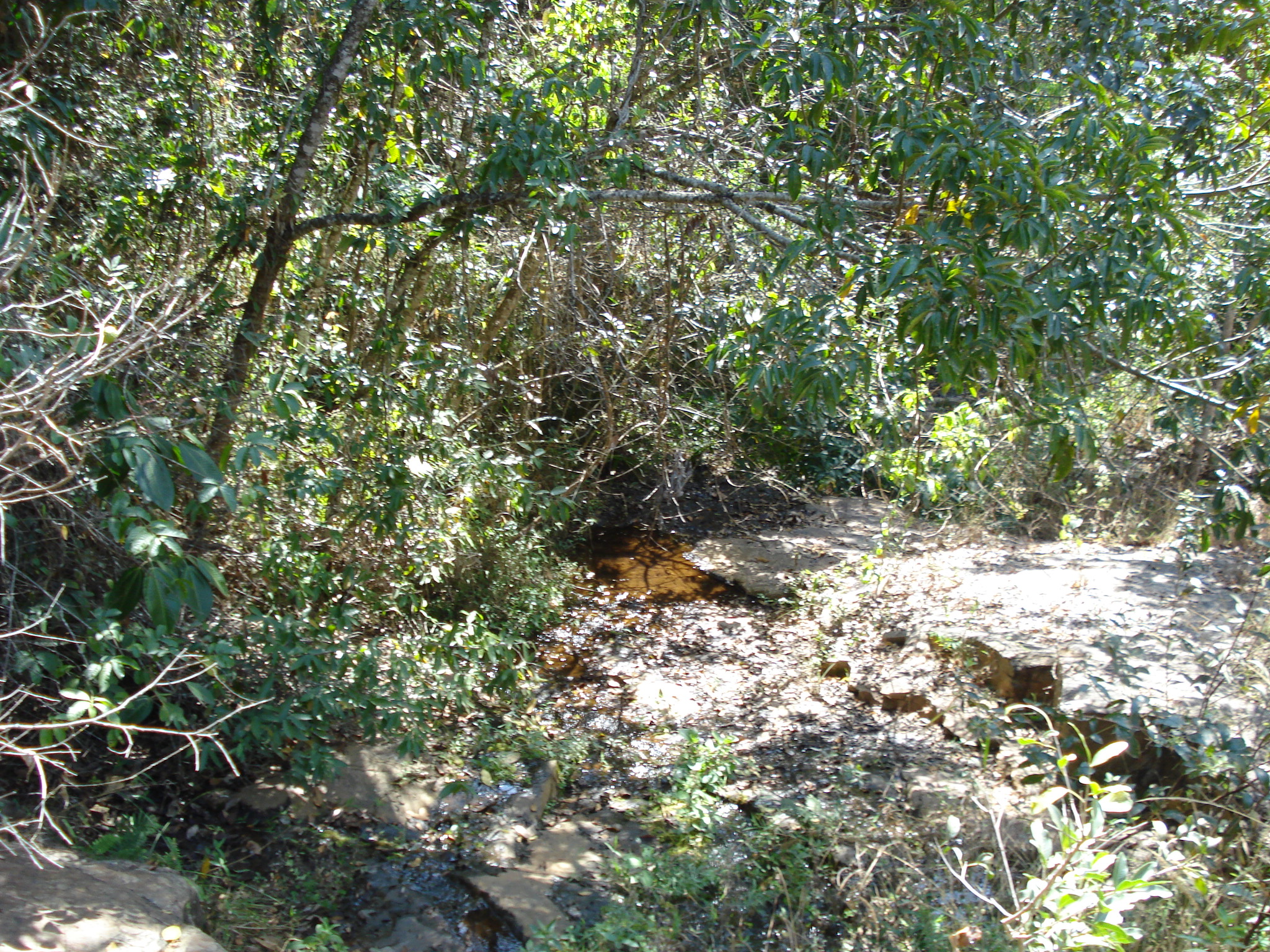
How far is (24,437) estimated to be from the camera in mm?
2189

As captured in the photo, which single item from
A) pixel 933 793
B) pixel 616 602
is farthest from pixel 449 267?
pixel 933 793

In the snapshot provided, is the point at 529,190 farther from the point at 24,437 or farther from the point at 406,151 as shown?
the point at 24,437

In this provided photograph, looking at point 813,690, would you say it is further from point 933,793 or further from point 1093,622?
point 1093,622

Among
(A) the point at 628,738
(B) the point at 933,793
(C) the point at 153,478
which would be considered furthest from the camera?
(A) the point at 628,738

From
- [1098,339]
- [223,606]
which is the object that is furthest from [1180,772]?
[223,606]

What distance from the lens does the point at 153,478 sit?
80.4 inches

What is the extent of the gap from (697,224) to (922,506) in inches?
121

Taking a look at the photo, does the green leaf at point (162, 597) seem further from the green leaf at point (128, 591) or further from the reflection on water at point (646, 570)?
the reflection on water at point (646, 570)

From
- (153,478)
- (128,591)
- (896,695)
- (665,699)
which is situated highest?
A: (153,478)

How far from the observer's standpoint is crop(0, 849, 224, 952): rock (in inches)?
89.3

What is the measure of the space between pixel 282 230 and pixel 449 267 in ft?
5.25

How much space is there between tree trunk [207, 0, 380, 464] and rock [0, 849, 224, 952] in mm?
1730

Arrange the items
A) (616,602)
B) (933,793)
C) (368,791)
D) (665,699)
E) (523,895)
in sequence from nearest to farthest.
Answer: (523,895)
(368,791)
(933,793)
(665,699)
(616,602)

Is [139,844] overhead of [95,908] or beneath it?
beneath
